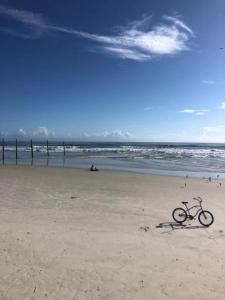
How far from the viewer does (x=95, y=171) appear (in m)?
29.0

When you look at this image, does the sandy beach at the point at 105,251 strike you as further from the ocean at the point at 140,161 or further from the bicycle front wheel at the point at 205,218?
the ocean at the point at 140,161

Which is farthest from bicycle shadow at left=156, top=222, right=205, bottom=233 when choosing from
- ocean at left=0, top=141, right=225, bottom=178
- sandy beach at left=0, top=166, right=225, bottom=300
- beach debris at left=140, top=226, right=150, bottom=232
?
ocean at left=0, top=141, right=225, bottom=178

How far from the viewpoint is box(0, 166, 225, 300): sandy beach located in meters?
6.65

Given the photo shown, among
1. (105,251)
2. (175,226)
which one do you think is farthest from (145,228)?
(105,251)

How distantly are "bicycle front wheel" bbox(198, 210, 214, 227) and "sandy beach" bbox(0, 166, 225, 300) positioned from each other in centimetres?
21

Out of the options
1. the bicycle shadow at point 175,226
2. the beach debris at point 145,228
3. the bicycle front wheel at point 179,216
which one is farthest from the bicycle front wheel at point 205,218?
the beach debris at point 145,228

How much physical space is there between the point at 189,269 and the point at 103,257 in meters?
2.03

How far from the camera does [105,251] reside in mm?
8578

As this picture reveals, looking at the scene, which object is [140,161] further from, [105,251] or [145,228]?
[105,251]

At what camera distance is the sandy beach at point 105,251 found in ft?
21.8

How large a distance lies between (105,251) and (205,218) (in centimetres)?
450

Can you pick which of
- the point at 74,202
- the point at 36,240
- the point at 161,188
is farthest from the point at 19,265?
the point at 161,188

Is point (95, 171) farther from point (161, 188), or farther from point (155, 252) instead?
point (155, 252)

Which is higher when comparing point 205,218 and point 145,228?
point 205,218
